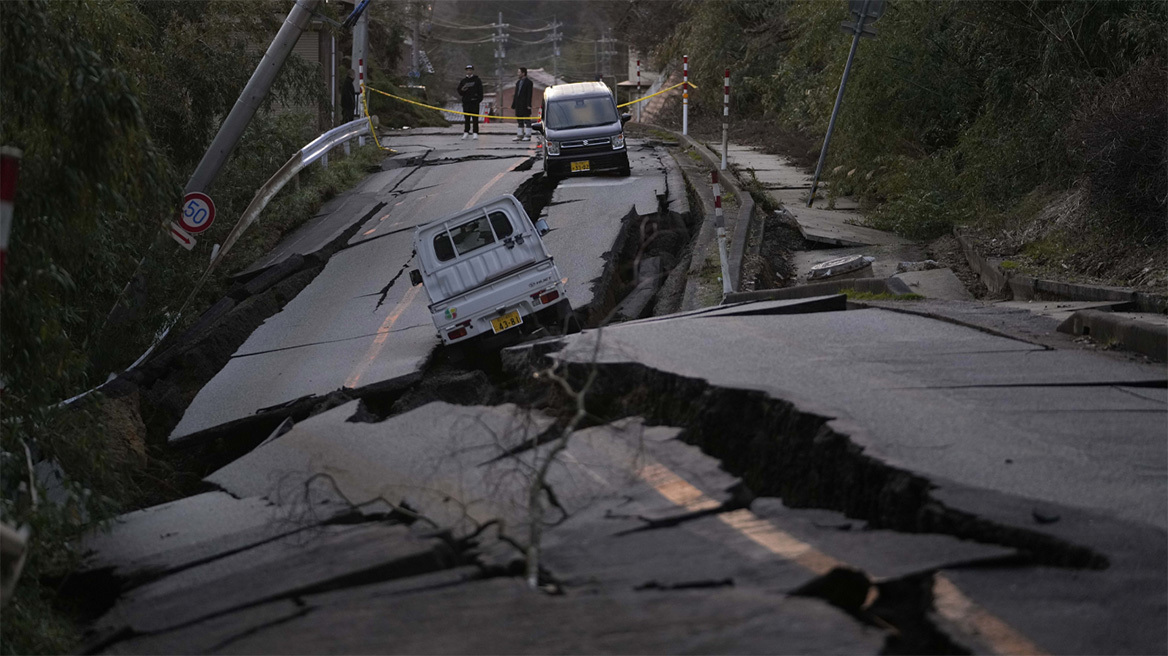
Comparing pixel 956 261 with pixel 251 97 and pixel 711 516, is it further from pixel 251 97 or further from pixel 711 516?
pixel 711 516

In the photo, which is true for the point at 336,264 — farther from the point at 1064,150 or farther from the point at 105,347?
the point at 1064,150

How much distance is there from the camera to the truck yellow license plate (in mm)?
11102

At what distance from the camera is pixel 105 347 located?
1277 cm

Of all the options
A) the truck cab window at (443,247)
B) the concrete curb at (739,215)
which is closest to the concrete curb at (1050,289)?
the concrete curb at (739,215)

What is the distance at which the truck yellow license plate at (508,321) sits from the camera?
11102mm

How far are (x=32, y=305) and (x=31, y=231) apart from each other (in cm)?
43

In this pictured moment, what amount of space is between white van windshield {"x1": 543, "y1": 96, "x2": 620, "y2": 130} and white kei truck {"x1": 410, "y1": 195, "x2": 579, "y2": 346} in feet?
33.2

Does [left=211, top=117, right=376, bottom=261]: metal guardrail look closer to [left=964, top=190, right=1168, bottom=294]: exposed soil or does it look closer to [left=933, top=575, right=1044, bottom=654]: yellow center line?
[left=964, top=190, right=1168, bottom=294]: exposed soil

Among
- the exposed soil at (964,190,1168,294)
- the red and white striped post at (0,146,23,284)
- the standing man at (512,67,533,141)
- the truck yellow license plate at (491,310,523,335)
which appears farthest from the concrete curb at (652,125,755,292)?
the red and white striped post at (0,146,23,284)

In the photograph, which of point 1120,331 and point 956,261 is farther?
point 956,261

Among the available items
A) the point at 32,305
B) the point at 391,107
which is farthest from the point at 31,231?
the point at 391,107

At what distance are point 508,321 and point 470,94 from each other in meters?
19.3

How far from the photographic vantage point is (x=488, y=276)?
11531 mm

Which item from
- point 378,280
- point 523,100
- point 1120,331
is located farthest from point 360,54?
point 1120,331
